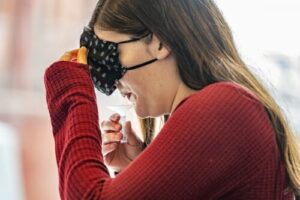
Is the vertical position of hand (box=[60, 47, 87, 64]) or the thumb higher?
hand (box=[60, 47, 87, 64])

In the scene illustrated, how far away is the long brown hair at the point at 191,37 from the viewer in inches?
34.4

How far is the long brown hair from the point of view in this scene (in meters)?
0.88

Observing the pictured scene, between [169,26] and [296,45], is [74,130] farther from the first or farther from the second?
[296,45]

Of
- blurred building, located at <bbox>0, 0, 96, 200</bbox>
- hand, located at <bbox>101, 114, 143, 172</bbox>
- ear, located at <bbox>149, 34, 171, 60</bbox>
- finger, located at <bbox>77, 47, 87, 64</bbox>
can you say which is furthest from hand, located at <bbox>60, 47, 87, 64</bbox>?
blurred building, located at <bbox>0, 0, 96, 200</bbox>

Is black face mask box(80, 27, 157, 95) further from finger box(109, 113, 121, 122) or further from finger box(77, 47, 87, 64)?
finger box(109, 113, 121, 122)

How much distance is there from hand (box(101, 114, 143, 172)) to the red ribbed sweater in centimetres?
34

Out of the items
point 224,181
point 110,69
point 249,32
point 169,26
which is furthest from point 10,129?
point 249,32

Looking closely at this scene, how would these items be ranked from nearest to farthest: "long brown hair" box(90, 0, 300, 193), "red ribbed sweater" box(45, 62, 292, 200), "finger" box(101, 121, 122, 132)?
1. "red ribbed sweater" box(45, 62, 292, 200)
2. "long brown hair" box(90, 0, 300, 193)
3. "finger" box(101, 121, 122, 132)

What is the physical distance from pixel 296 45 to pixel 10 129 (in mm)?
983

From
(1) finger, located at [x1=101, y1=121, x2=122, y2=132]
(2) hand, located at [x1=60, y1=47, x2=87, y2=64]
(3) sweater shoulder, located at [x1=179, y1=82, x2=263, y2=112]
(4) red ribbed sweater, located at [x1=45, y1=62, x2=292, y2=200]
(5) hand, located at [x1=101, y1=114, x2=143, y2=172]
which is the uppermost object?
(2) hand, located at [x1=60, y1=47, x2=87, y2=64]

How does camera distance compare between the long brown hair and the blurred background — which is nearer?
the long brown hair

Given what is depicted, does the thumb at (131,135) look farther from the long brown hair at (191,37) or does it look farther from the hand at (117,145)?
the long brown hair at (191,37)

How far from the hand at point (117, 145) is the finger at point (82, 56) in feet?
0.83

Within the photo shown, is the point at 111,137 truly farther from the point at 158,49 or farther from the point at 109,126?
the point at 158,49
